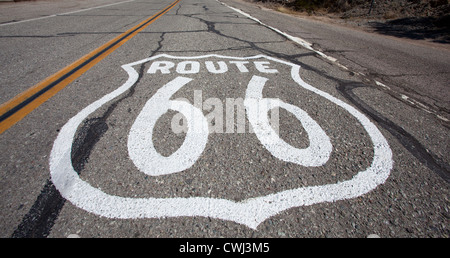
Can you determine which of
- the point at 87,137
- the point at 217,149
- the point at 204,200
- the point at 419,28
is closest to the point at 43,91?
the point at 87,137

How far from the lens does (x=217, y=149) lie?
1.68 m

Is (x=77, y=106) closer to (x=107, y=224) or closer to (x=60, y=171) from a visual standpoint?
(x=60, y=171)

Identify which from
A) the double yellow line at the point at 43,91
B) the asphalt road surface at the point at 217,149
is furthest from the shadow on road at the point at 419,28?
the double yellow line at the point at 43,91

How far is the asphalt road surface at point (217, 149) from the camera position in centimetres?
118

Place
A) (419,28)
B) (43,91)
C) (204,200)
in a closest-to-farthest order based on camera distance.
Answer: (204,200) → (43,91) → (419,28)

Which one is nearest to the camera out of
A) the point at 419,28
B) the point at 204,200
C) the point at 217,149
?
the point at 204,200

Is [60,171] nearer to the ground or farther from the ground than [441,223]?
farther from the ground

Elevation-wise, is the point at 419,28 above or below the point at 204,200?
above

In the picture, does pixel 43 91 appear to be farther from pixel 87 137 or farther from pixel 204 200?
pixel 204 200

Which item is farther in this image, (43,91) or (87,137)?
(43,91)

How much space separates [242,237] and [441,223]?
1.12 m
